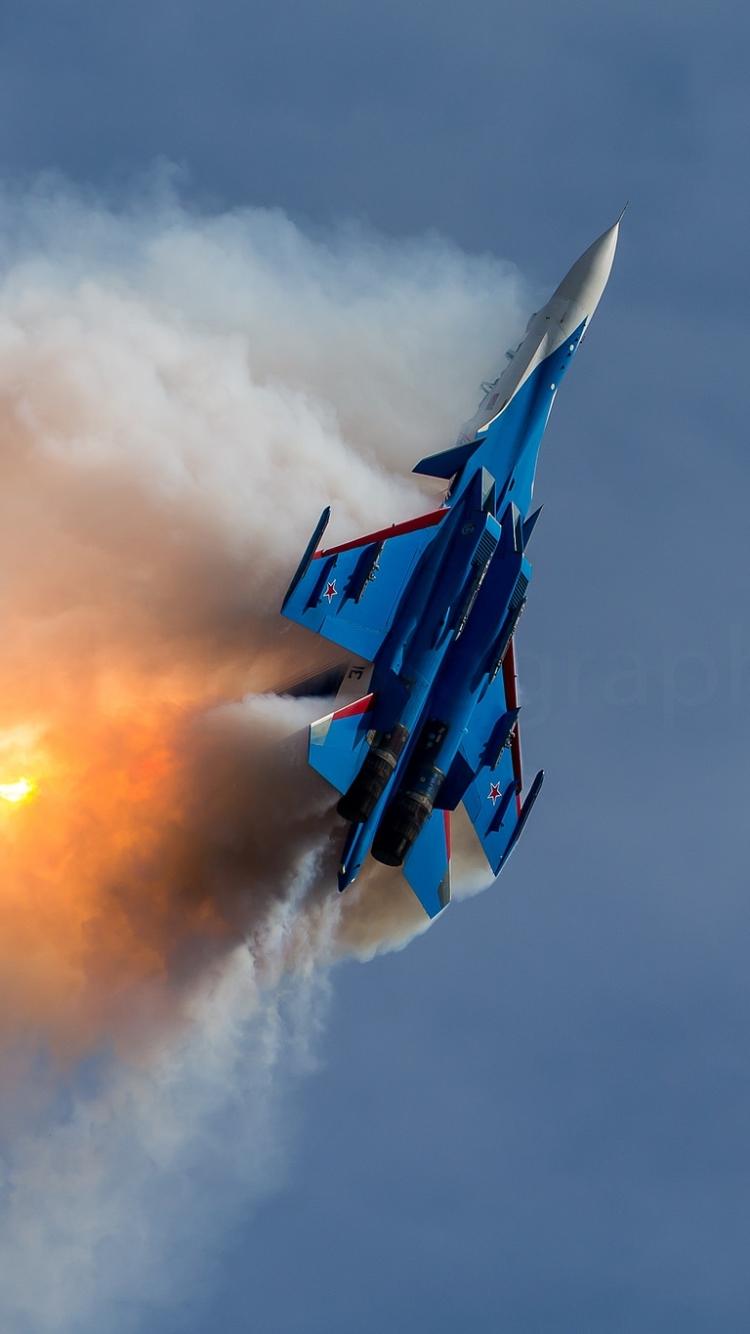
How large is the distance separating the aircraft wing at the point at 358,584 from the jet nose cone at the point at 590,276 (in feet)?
22.5

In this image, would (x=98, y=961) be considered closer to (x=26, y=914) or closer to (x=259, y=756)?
(x=26, y=914)

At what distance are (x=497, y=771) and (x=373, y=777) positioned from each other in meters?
5.26

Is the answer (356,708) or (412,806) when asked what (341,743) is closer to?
(356,708)

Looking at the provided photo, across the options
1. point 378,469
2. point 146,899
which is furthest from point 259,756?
point 378,469

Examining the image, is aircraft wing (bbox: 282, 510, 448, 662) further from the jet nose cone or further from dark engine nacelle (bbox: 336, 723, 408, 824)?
the jet nose cone

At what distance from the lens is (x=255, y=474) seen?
38844mm

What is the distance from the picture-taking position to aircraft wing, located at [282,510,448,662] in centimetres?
3347

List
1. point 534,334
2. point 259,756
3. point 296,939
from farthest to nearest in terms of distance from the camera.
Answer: point 534,334, point 296,939, point 259,756

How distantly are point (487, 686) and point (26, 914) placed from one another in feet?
33.8

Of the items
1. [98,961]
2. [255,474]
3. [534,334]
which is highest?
[534,334]

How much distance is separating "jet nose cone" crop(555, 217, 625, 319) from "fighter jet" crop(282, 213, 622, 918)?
172 cm

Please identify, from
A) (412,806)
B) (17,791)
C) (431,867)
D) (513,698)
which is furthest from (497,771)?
(17,791)

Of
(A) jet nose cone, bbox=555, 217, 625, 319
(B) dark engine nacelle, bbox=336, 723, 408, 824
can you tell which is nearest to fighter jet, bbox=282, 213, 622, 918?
(B) dark engine nacelle, bbox=336, 723, 408, 824

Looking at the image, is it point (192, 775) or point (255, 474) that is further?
point (255, 474)
